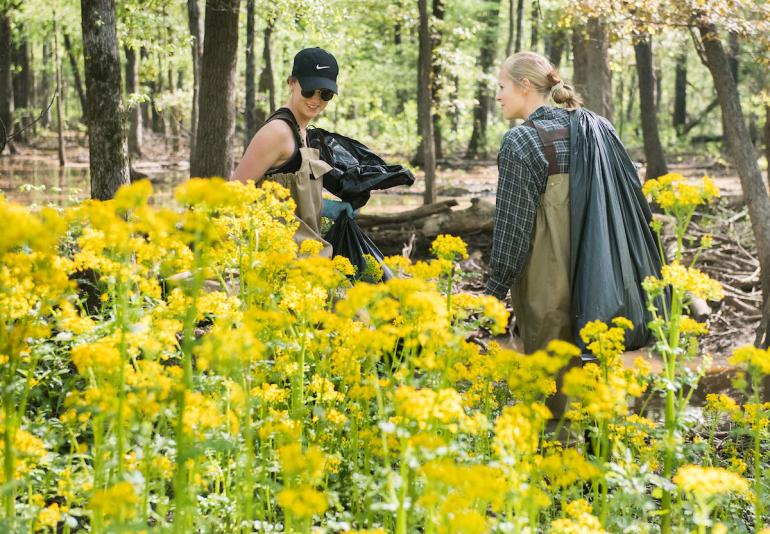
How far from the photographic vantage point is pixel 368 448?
→ 117 inches

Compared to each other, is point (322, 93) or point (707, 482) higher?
point (322, 93)

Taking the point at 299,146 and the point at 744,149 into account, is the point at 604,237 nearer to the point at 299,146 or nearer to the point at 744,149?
the point at 299,146

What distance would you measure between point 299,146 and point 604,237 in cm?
152

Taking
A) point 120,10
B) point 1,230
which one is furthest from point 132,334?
point 120,10

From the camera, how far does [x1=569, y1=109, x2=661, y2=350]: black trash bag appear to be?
152 inches

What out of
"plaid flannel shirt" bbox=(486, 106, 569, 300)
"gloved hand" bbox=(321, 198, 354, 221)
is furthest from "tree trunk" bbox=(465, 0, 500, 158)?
"plaid flannel shirt" bbox=(486, 106, 569, 300)

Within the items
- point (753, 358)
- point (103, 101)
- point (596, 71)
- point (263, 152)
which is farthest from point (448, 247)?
point (596, 71)

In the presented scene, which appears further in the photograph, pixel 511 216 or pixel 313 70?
pixel 313 70

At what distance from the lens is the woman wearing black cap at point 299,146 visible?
4.18 m

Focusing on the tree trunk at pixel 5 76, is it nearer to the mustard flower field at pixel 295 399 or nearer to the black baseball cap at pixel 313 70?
the black baseball cap at pixel 313 70

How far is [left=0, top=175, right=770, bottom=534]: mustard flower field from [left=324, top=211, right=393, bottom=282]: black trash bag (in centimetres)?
107

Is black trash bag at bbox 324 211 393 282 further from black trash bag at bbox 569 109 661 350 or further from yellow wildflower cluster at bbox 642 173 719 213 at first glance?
yellow wildflower cluster at bbox 642 173 719 213

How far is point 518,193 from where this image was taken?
3.95 meters

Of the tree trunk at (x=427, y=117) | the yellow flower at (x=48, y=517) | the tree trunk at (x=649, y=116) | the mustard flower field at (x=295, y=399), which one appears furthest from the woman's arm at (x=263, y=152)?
the tree trunk at (x=649, y=116)
